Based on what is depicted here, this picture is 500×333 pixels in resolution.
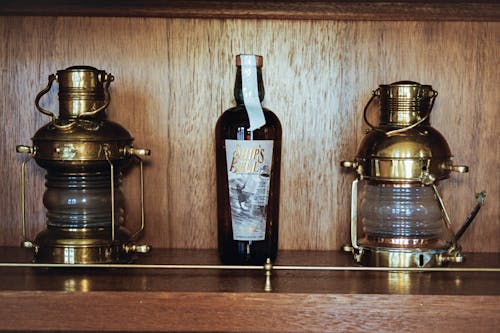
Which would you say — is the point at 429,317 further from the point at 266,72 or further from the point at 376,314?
the point at 266,72

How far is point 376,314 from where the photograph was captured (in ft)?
2.69

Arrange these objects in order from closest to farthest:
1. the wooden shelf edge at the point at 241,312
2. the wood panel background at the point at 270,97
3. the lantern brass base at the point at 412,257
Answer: the wooden shelf edge at the point at 241,312 → the lantern brass base at the point at 412,257 → the wood panel background at the point at 270,97

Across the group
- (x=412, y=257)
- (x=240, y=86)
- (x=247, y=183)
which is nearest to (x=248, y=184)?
(x=247, y=183)

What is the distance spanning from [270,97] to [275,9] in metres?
0.14

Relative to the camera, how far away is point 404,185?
997 millimetres

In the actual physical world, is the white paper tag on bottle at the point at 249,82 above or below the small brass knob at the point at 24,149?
above

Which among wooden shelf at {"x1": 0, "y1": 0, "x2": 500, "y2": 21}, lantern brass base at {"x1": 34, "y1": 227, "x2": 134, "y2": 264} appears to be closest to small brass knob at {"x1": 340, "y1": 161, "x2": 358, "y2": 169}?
wooden shelf at {"x1": 0, "y1": 0, "x2": 500, "y2": 21}

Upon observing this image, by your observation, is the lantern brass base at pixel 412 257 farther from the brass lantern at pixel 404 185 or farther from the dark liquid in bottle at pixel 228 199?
the dark liquid in bottle at pixel 228 199

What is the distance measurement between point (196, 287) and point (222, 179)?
8.7 inches

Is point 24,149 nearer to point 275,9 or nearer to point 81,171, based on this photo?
Answer: point 81,171

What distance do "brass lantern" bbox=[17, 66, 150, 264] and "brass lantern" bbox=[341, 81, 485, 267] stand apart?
1.06ft

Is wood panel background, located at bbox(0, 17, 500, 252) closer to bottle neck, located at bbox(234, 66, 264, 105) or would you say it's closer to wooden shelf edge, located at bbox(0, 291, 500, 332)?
bottle neck, located at bbox(234, 66, 264, 105)

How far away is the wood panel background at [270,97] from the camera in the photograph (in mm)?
1137

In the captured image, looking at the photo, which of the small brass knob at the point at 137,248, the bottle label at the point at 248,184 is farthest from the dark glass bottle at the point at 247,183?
the small brass knob at the point at 137,248
